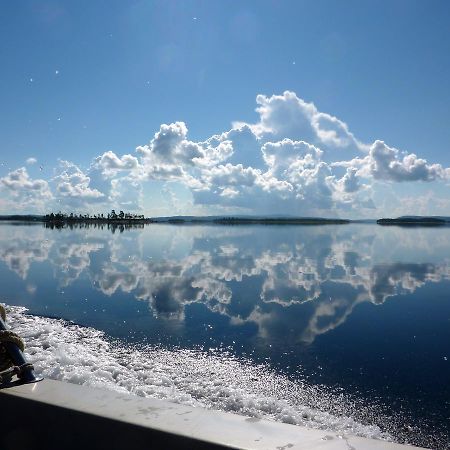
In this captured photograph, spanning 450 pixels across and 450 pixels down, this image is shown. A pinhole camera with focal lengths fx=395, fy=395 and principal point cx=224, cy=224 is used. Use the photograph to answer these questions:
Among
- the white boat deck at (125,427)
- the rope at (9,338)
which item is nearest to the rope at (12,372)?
the white boat deck at (125,427)

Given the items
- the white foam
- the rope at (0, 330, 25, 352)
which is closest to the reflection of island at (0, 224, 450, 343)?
the white foam

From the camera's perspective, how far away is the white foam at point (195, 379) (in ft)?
29.8

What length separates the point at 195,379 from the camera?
35.6ft

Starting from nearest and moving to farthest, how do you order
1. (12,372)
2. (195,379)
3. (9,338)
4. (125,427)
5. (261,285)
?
(125,427) < (12,372) < (9,338) < (195,379) < (261,285)

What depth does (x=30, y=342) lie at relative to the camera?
44.4ft

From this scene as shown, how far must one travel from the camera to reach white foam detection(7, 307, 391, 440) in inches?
358

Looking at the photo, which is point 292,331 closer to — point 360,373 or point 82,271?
point 360,373

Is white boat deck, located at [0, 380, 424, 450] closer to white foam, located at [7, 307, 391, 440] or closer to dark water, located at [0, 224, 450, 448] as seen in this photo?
white foam, located at [7, 307, 391, 440]

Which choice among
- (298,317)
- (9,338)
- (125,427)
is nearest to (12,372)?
(9,338)

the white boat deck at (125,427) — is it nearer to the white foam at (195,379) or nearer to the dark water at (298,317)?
the white foam at (195,379)

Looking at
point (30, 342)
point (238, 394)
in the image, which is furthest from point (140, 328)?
point (238, 394)

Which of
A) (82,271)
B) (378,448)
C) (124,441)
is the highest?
(378,448)

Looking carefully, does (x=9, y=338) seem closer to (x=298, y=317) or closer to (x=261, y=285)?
(x=298, y=317)

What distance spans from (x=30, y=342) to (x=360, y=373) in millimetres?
10870
